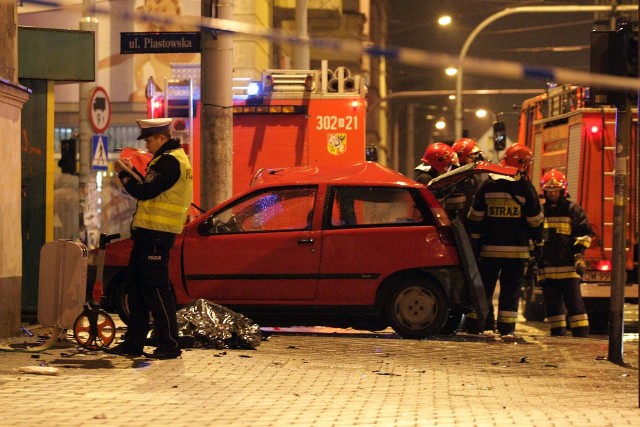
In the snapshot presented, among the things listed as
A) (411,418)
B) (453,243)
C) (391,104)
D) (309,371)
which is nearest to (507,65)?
(411,418)

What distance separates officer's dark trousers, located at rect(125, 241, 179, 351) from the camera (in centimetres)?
908

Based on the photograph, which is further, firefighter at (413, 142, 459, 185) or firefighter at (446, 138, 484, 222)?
firefighter at (413, 142, 459, 185)

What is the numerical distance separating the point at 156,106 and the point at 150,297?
6.70m

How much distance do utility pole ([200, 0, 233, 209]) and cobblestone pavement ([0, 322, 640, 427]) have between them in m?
2.31

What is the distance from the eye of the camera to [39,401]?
23.5 feet

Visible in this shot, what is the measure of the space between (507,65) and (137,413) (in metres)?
2.94

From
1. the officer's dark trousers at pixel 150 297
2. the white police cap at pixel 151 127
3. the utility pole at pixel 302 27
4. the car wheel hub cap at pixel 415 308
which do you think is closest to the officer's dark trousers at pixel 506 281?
the car wheel hub cap at pixel 415 308

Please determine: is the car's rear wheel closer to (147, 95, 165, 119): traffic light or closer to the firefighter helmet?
the firefighter helmet

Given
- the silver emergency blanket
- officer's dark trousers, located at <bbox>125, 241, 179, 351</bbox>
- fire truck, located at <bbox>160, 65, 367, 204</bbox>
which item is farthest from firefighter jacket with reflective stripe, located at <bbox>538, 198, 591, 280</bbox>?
officer's dark trousers, located at <bbox>125, 241, 179, 351</bbox>

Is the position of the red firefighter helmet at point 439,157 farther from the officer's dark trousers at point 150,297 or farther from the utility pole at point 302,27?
the utility pole at point 302,27

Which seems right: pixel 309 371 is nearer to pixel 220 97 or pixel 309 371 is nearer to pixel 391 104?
pixel 220 97

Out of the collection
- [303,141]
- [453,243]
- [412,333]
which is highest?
[303,141]

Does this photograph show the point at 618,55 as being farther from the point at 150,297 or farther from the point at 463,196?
the point at 150,297

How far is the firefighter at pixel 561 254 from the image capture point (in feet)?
43.3
